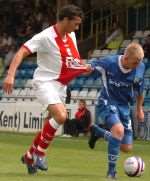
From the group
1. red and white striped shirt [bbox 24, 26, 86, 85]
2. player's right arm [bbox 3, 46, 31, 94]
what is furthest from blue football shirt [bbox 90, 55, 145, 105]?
player's right arm [bbox 3, 46, 31, 94]

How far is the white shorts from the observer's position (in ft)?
33.8

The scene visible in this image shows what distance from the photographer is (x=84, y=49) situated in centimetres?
3394

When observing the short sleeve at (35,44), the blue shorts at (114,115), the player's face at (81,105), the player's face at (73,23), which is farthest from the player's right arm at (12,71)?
the player's face at (81,105)

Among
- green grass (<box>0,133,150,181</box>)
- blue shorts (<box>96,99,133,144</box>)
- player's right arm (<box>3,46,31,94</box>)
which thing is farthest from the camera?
blue shorts (<box>96,99,133,144</box>)

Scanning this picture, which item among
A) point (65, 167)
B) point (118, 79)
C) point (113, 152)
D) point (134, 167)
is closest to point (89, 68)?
point (118, 79)

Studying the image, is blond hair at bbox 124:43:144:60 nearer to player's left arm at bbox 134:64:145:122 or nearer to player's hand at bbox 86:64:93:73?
player's left arm at bbox 134:64:145:122

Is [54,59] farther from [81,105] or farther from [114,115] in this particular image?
[81,105]

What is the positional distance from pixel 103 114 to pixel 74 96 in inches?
661

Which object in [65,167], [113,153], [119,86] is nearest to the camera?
[113,153]

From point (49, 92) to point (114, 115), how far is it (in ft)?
3.04

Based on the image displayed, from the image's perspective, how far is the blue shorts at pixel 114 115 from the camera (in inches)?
403

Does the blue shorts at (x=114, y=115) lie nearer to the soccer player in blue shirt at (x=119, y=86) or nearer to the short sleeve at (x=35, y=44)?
the soccer player in blue shirt at (x=119, y=86)

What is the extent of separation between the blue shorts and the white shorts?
0.57m

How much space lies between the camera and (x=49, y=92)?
1034 cm
